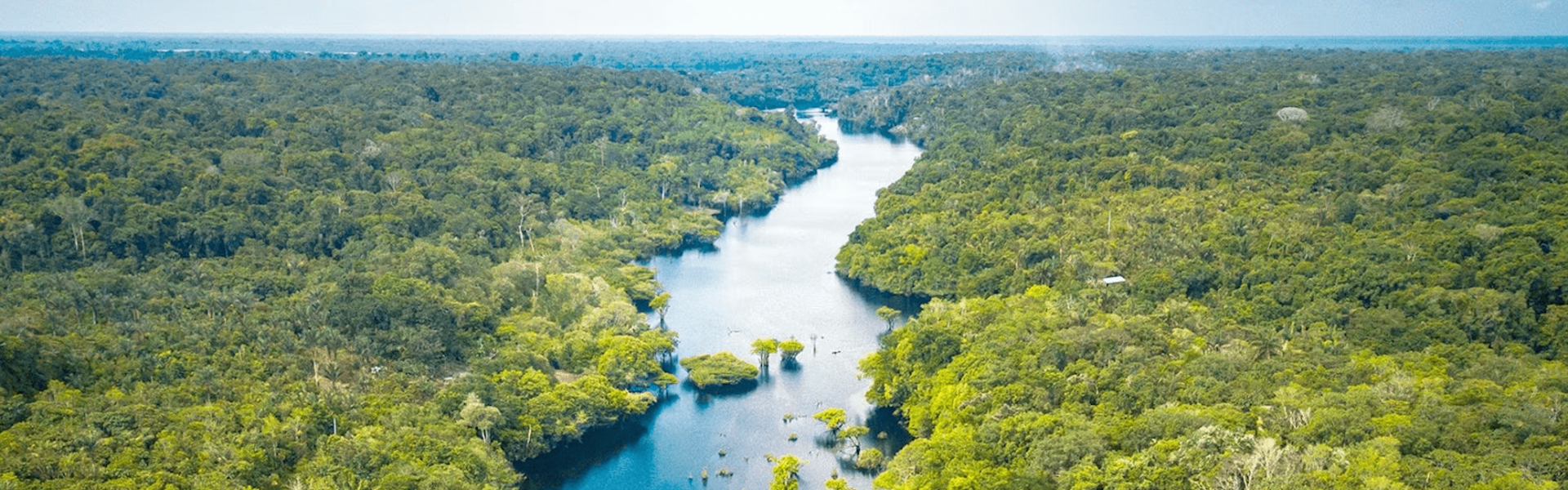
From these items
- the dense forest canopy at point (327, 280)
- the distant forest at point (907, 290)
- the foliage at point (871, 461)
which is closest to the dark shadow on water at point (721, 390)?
the dense forest canopy at point (327, 280)

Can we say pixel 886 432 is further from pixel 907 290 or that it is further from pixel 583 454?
pixel 907 290

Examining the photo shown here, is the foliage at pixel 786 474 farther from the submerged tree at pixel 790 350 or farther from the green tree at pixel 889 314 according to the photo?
the green tree at pixel 889 314

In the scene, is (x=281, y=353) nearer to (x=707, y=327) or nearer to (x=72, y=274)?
(x=72, y=274)

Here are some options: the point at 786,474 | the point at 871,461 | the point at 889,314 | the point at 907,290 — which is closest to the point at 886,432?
the point at 871,461

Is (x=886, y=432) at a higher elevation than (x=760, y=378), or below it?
below

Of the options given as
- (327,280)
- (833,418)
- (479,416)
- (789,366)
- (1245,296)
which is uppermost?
(327,280)

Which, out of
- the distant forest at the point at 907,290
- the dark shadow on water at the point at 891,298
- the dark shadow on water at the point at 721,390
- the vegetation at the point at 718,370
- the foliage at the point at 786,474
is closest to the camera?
the distant forest at the point at 907,290
